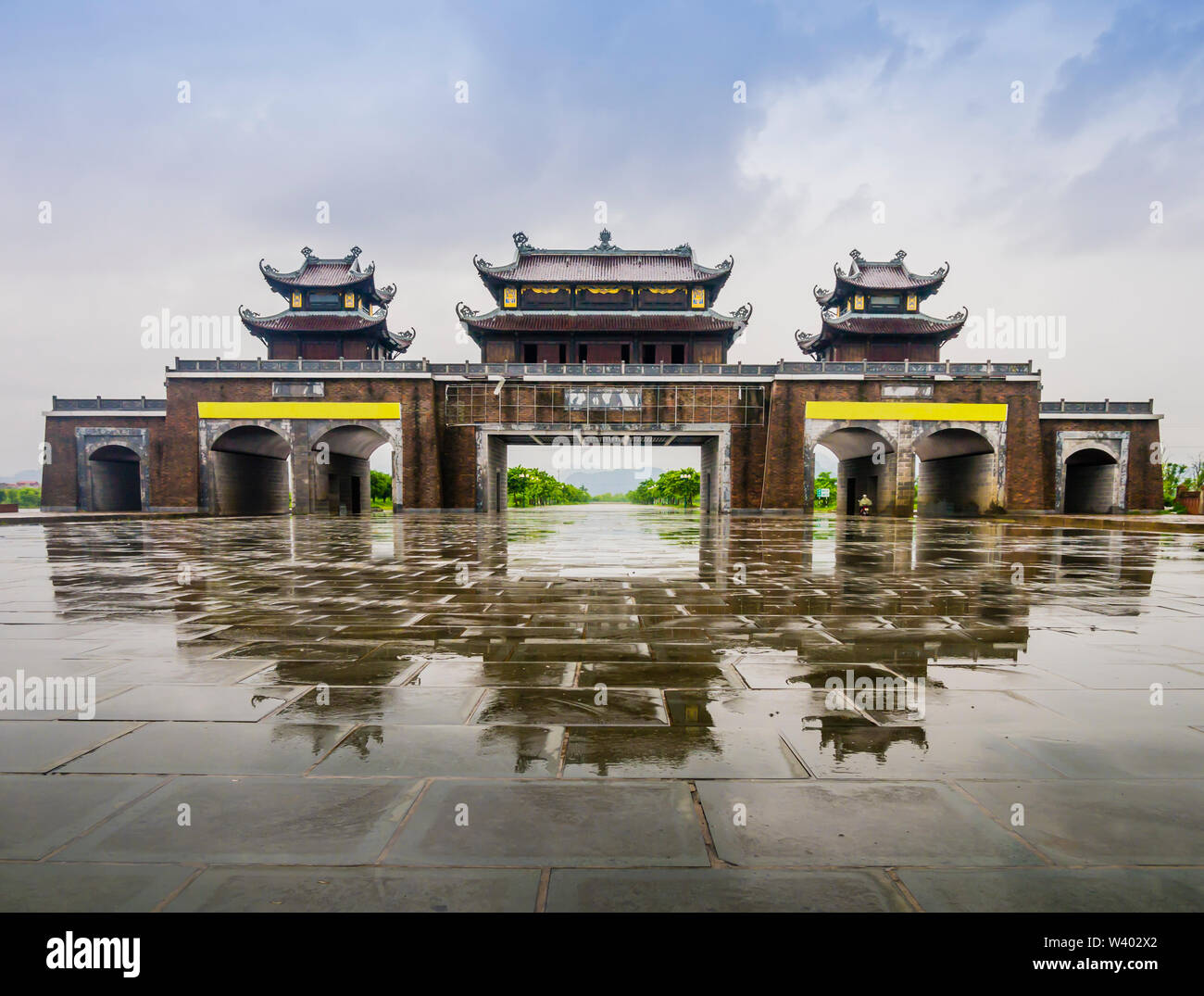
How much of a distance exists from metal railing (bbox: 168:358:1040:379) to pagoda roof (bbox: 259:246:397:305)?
6.33 metres

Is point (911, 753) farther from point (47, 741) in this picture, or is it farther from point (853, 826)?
point (47, 741)

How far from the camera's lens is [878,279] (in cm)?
4084

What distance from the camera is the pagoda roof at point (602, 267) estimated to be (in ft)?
128

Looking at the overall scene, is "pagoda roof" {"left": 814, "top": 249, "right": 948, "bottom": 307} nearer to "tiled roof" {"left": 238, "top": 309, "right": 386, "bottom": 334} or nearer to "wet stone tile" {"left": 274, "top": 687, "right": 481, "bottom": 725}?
"tiled roof" {"left": 238, "top": 309, "right": 386, "bottom": 334}

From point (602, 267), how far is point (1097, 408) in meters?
29.1

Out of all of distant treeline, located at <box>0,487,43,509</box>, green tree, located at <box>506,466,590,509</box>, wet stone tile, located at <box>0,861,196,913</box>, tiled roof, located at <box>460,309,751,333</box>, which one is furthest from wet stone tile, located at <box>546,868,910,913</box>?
distant treeline, located at <box>0,487,43,509</box>

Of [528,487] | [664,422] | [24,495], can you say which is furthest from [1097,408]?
[24,495]

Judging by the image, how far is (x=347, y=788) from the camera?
2.44 meters

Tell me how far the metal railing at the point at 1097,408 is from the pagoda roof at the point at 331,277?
3889cm

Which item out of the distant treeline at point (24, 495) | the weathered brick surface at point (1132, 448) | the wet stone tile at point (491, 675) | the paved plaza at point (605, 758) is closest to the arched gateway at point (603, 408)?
the weathered brick surface at point (1132, 448)

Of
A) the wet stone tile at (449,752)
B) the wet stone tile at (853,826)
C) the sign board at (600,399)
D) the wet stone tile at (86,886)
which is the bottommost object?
the wet stone tile at (449,752)

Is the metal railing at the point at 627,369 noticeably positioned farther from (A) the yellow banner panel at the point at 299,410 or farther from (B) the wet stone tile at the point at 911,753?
(B) the wet stone tile at the point at 911,753

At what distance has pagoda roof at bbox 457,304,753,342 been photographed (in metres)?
38.3
